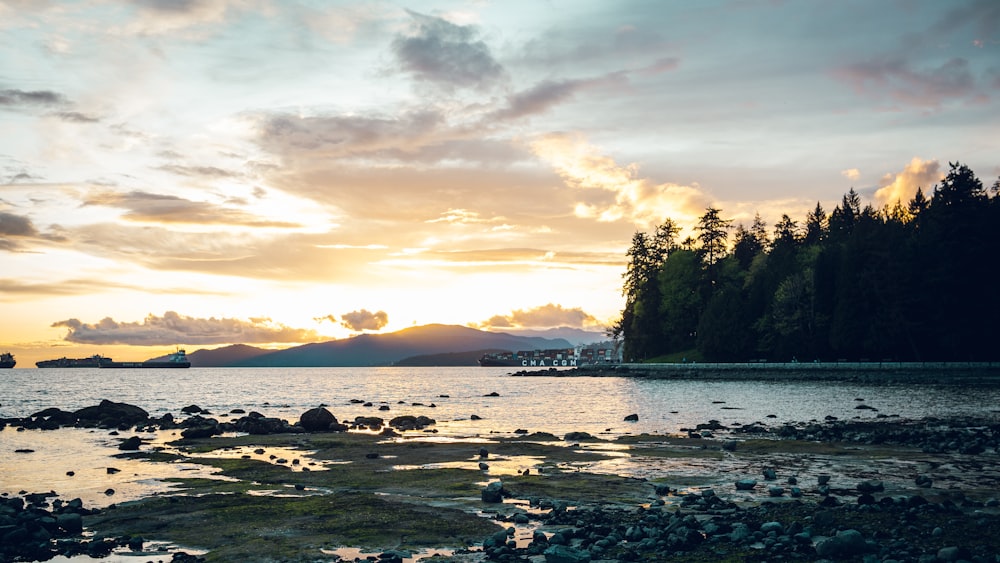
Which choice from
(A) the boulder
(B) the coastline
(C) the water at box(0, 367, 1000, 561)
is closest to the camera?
(C) the water at box(0, 367, 1000, 561)

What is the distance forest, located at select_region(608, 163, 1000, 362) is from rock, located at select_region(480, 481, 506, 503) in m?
89.6

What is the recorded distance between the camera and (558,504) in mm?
22328

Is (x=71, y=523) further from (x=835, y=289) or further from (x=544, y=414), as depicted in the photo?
(x=835, y=289)

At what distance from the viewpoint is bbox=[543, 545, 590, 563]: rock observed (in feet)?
50.6

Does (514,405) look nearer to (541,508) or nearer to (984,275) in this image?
(541,508)

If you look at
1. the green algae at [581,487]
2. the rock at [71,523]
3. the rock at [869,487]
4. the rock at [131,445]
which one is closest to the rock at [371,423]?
the rock at [131,445]

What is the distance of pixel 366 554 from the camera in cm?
1733

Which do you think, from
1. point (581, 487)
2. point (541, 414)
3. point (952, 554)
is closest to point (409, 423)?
point (541, 414)

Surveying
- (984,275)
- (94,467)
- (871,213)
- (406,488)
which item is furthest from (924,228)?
(94,467)

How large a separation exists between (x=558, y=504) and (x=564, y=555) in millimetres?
6891

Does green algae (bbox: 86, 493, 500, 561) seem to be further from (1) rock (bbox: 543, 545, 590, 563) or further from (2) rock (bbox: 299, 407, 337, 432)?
(2) rock (bbox: 299, 407, 337, 432)

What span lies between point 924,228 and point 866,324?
50.1 ft

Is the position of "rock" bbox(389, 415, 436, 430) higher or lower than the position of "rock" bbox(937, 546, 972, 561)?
lower

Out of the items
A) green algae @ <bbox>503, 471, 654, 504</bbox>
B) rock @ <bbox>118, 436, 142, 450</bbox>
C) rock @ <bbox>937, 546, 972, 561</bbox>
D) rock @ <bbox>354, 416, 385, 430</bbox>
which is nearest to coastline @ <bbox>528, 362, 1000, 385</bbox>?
rock @ <bbox>354, 416, 385, 430</bbox>
